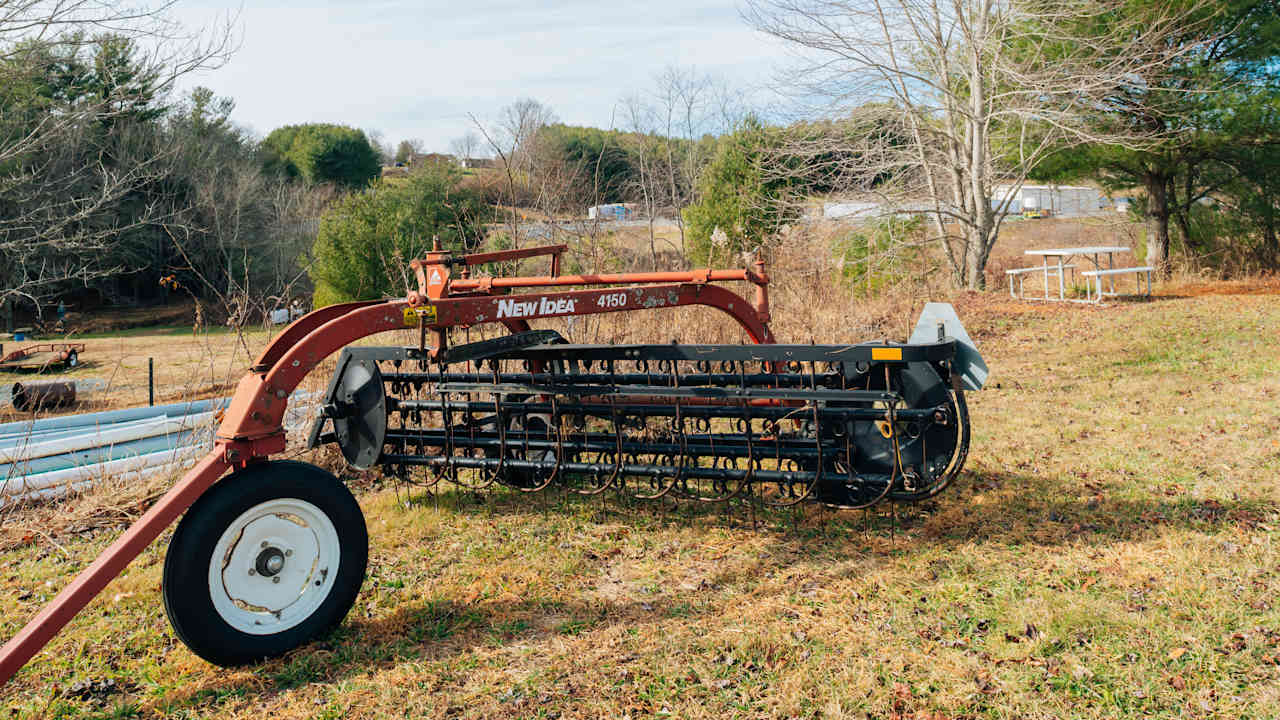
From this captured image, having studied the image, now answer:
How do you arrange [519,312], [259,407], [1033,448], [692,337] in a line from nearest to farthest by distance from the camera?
[259,407] < [519,312] < [1033,448] < [692,337]

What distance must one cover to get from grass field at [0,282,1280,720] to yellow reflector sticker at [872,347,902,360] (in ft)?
3.42

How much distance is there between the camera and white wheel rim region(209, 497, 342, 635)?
10.2 ft

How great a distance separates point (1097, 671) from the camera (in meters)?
2.99

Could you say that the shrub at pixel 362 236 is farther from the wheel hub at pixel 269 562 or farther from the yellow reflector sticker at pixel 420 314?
the wheel hub at pixel 269 562

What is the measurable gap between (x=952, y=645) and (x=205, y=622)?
2854 mm

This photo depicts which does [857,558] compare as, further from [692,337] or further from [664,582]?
[692,337]

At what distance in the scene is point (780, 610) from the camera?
143 inches

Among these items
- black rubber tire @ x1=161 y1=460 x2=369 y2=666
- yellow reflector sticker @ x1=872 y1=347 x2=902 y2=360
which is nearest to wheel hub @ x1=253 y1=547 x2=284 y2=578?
black rubber tire @ x1=161 y1=460 x2=369 y2=666

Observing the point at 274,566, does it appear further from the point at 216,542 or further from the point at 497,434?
the point at 497,434

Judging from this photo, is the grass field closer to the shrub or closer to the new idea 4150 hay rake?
the new idea 4150 hay rake

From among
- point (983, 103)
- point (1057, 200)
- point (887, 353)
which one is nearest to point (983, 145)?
point (983, 103)

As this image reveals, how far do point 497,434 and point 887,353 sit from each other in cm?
233

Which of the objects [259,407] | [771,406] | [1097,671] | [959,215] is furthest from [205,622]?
[959,215]

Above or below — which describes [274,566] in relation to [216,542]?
below
